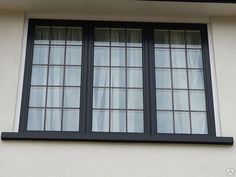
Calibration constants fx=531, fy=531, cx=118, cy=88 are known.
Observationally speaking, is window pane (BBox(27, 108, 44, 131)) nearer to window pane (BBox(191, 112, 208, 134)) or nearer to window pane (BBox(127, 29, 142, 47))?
window pane (BBox(127, 29, 142, 47))

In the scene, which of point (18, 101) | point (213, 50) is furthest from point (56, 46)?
point (213, 50)

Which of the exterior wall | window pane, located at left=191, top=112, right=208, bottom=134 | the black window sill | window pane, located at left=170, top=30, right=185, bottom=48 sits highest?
window pane, located at left=170, top=30, right=185, bottom=48

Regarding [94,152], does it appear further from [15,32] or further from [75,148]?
[15,32]

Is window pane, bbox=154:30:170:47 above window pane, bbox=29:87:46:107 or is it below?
above

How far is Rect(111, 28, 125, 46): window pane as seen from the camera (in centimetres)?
830

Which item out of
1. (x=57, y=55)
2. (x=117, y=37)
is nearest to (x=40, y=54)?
(x=57, y=55)

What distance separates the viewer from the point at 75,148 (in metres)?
7.27

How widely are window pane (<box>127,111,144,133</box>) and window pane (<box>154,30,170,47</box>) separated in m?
1.22

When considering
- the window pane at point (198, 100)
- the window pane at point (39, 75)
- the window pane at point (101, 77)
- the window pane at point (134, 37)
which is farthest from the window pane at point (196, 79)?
the window pane at point (39, 75)

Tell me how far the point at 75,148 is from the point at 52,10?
2362mm

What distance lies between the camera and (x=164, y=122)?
7.71 m

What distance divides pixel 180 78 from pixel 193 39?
2.44ft

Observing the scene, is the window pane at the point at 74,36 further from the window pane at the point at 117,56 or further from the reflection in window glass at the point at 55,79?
the window pane at the point at 117,56

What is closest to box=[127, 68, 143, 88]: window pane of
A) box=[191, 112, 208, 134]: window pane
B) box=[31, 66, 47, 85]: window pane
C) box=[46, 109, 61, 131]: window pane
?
box=[191, 112, 208, 134]: window pane
